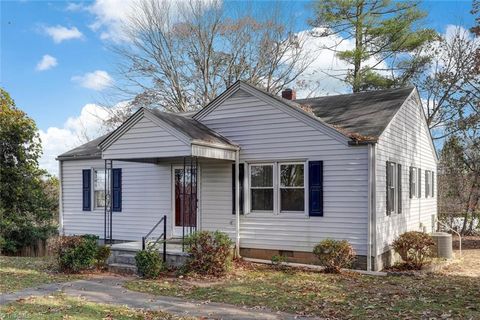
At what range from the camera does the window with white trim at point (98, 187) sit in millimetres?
15438

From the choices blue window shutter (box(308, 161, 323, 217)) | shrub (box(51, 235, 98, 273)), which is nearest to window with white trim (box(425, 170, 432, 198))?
blue window shutter (box(308, 161, 323, 217))

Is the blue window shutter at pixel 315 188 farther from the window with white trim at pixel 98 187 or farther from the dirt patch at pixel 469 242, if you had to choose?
the dirt patch at pixel 469 242

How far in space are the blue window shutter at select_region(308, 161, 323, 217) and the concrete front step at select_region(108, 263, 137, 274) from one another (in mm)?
4667

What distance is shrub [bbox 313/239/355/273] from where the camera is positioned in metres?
10.4

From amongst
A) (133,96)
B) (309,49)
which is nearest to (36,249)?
(133,96)

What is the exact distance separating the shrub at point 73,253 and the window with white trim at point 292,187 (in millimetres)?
5025

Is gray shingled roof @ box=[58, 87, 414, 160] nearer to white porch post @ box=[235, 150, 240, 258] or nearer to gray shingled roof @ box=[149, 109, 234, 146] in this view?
gray shingled roof @ box=[149, 109, 234, 146]

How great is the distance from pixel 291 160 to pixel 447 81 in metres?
14.7

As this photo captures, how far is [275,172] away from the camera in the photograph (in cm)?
1193

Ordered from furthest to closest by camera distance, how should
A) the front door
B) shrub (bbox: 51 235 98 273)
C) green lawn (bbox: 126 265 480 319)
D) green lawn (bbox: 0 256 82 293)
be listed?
the front door
shrub (bbox: 51 235 98 273)
green lawn (bbox: 0 256 82 293)
green lawn (bbox: 126 265 480 319)

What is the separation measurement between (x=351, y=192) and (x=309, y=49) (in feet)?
63.8

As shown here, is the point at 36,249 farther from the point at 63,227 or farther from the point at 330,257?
the point at 330,257

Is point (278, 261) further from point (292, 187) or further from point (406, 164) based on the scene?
point (406, 164)

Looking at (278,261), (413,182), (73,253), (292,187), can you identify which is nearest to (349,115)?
(292,187)
